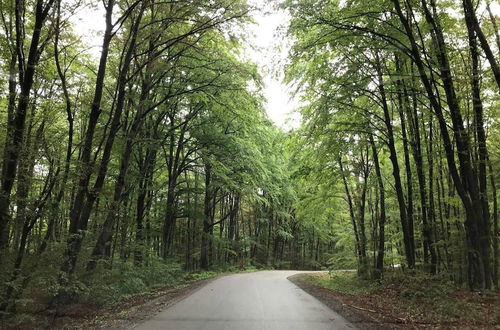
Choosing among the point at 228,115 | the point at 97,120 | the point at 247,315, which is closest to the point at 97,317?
the point at 247,315

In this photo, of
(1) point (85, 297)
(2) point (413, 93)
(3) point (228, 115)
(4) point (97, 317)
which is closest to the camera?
(4) point (97, 317)

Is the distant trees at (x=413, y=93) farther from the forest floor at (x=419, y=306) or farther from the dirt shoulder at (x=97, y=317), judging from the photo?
the dirt shoulder at (x=97, y=317)

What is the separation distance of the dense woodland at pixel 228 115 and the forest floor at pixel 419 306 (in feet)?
3.49

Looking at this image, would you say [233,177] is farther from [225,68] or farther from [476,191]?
[476,191]

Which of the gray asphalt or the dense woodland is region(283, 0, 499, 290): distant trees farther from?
the gray asphalt

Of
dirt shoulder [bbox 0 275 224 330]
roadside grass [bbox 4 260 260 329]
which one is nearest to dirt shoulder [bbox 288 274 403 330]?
dirt shoulder [bbox 0 275 224 330]

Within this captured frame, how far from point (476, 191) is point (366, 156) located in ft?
31.4

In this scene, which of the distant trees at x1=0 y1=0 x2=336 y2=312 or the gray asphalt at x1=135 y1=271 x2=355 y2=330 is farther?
Answer: the distant trees at x1=0 y1=0 x2=336 y2=312

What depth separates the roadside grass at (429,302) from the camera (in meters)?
7.79

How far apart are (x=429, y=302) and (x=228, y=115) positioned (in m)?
10.7

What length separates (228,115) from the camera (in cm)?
1639

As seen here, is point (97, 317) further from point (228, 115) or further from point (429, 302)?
point (228, 115)

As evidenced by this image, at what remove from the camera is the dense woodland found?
8.81 metres

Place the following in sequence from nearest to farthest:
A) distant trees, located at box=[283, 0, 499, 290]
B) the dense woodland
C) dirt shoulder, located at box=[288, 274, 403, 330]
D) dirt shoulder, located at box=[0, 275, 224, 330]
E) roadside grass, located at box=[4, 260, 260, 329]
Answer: dirt shoulder, located at box=[288, 274, 403, 330], dirt shoulder, located at box=[0, 275, 224, 330], roadside grass, located at box=[4, 260, 260, 329], the dense woodland, distant trees, located at box=[283, 0, 499, 290]
